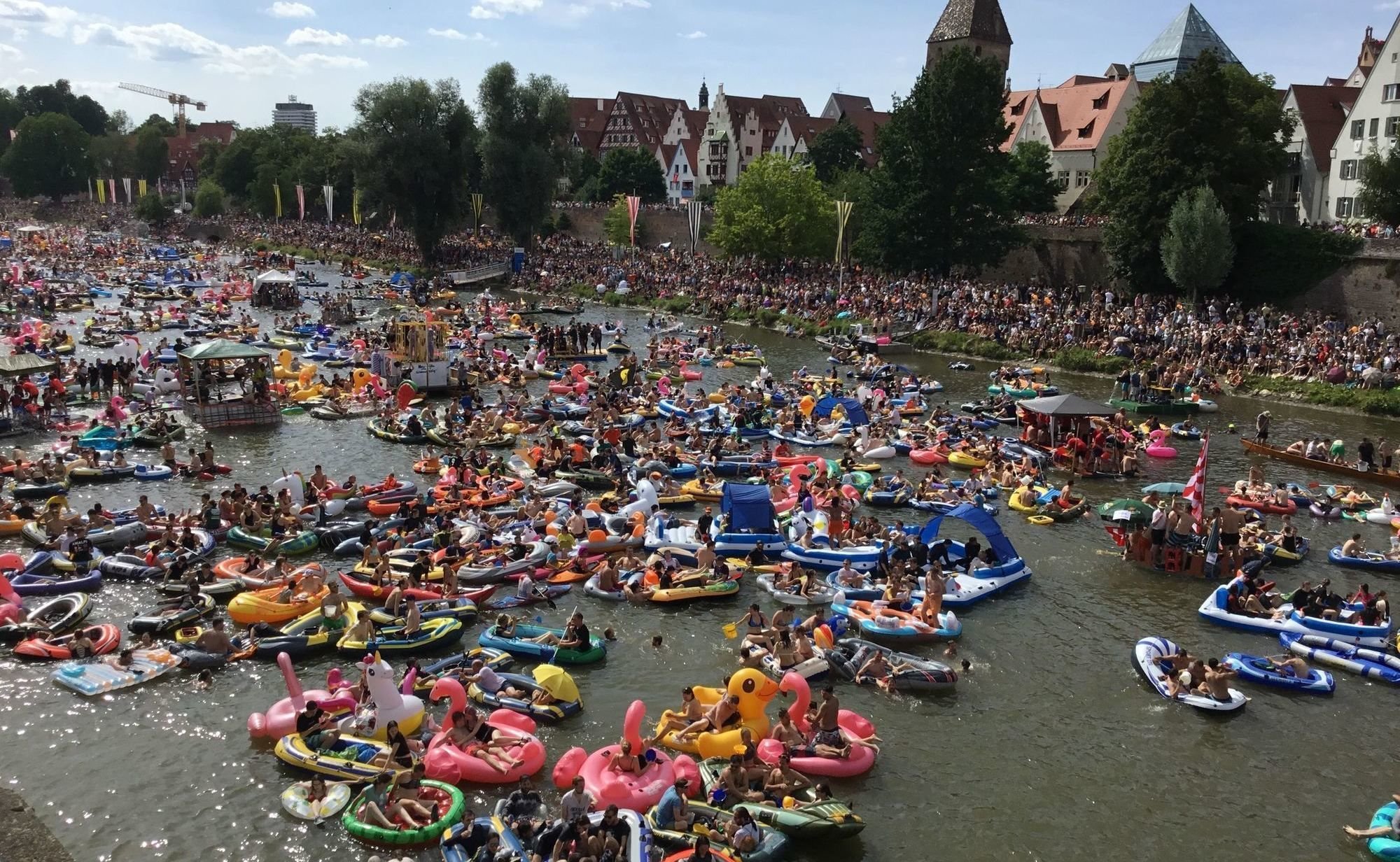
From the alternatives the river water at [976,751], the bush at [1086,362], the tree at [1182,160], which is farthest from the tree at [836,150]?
the river water at [976,751]

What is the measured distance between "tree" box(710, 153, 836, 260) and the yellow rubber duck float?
178ft

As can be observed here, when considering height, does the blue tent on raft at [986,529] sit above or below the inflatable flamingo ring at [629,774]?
above

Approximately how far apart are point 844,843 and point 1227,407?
1295 inches

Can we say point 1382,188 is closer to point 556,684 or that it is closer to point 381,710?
point 556,684

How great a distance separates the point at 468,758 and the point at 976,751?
25.2ft

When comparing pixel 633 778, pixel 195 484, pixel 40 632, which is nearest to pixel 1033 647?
pixel 633 778

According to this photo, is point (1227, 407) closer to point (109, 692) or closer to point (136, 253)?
point (109, 692)

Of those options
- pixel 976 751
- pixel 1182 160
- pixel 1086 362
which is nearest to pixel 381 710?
pixel 976 751

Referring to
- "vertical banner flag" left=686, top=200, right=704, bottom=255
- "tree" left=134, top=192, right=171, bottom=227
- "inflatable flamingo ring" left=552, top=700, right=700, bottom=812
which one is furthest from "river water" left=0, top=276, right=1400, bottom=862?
"tree" left=134, top=192, right=171, bottom=227

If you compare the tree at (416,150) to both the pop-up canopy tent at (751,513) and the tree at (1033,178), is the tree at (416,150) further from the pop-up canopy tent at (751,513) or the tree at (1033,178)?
the pop-up canopy tent at (751,513)

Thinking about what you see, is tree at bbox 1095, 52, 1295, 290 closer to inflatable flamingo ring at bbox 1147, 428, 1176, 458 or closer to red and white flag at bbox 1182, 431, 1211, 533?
inflatable flamingo ring at bbox 1147, 428, 1176, 458

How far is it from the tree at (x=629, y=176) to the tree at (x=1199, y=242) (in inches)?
2347

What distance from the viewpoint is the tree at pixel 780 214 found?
6781 centimetres

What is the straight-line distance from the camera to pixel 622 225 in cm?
8425
